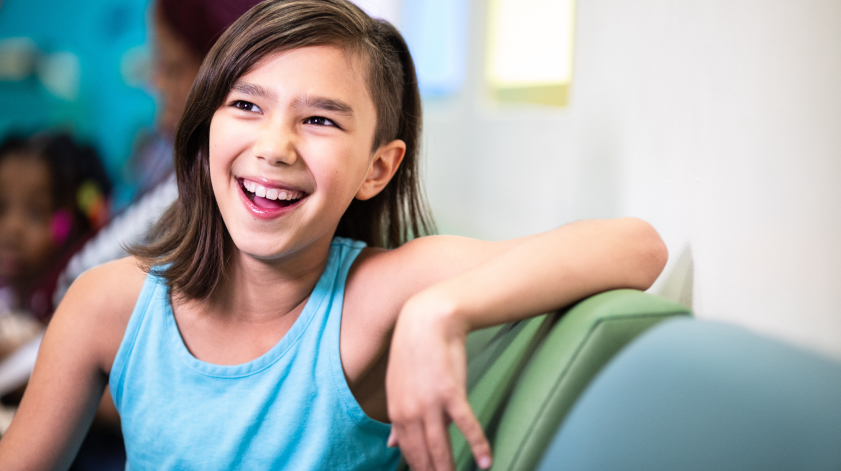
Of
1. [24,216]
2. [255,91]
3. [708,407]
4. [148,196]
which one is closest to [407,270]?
[255,91]

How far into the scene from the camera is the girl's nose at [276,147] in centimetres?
72

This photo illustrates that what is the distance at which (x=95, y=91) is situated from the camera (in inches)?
108

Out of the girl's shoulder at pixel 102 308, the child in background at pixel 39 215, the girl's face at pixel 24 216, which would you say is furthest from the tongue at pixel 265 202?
the girl's face at pixel 24 216

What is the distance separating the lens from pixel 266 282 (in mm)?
860

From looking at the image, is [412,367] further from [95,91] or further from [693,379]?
[95,91]

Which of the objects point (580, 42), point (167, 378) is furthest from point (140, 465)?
point (580, 42)

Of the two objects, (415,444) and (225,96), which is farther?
(225,96)

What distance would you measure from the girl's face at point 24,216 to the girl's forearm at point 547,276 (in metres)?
2.31

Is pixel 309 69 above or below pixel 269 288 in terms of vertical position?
above

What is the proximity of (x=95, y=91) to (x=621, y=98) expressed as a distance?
262 centimetres

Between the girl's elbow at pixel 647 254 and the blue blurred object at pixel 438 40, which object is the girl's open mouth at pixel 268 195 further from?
the blue blurred object at pixel 438 40

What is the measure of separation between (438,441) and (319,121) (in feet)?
1.42

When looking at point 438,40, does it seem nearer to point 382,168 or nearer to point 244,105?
point 382,168

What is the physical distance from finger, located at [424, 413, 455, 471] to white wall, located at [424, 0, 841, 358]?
36cm
